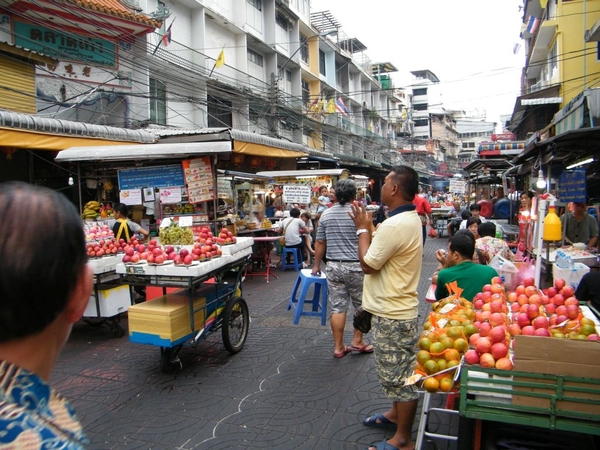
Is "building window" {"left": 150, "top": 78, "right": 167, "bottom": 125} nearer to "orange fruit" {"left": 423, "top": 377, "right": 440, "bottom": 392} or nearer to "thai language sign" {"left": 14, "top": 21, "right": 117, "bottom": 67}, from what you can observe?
"thai language sign" {"left": 14, "top": 21, "right": 117, "bottom": 67}

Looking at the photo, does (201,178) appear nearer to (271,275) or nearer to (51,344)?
(271,275)

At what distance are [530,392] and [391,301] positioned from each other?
1179 millimetres

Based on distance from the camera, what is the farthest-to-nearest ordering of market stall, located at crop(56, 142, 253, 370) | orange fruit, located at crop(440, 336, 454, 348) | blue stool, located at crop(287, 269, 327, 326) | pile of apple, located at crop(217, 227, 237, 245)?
pile of apple, located at crop(217, 227, 237, 245), blue stool, located at crop(287, 269, 327, 326), market stall, located at crop(56, 142, 253, 370), orange fruit, located at crop(440, 336, 454, 348)

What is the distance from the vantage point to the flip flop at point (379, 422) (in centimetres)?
381

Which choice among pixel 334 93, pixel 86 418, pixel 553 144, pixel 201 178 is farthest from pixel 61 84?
pixel 334 93

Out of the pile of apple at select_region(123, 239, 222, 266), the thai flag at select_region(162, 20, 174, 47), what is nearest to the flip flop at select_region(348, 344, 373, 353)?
the pile of apple at select_region(123, 239, 222, 266)

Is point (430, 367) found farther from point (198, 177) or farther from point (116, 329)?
point (198, 177)

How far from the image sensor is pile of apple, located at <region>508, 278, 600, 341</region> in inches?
115

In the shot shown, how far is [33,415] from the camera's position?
1024mm

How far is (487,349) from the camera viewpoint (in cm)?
280

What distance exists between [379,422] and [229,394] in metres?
1.63

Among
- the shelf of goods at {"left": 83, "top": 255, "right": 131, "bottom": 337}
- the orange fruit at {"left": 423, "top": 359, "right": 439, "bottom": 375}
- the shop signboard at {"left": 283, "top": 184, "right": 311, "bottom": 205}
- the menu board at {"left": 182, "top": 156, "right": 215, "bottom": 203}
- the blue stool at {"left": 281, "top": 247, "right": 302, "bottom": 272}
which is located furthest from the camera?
the shop signboard at {"left": 283, "top": 184, "right": 311, "bottom": 205}

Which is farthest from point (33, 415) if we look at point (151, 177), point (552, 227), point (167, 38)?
point (167, 38)

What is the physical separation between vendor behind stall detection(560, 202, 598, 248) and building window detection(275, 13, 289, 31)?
22996 millimetres
